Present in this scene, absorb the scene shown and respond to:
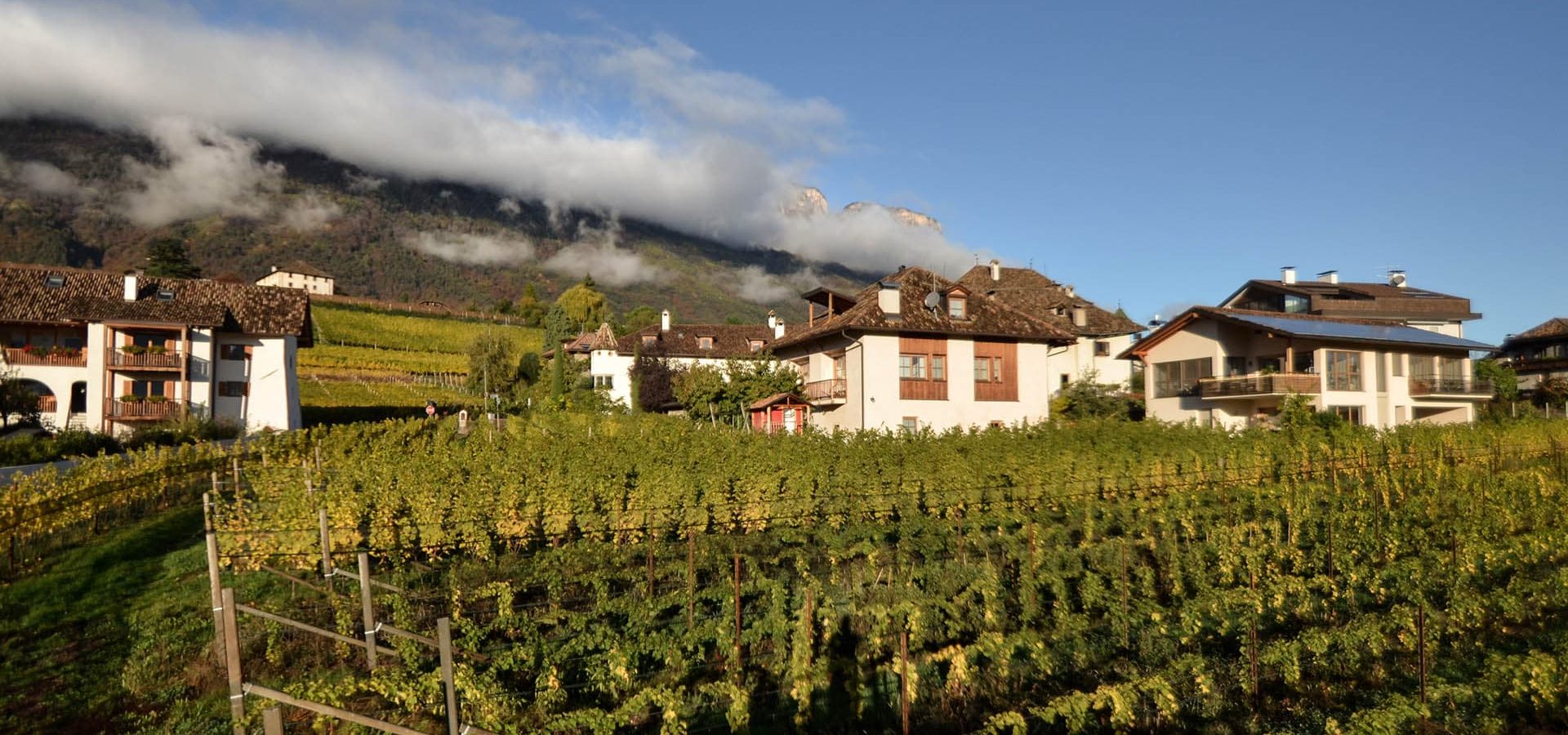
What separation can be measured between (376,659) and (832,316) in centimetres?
2826

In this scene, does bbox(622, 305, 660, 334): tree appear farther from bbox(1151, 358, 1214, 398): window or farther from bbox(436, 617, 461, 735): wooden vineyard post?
bbox(436, 617, 461, 735): wooden vineyard post

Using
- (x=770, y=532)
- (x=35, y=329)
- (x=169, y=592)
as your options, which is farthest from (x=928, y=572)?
(x=35, y=329)

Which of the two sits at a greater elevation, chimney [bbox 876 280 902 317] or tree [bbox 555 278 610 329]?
tree [bbox 555 278 610 329]

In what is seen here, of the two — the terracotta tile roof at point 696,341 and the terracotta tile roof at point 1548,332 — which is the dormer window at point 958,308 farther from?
the terracotta tile roof at point 1548,332

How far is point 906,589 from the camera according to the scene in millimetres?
10492

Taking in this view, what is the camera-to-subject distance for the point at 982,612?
1023 cm

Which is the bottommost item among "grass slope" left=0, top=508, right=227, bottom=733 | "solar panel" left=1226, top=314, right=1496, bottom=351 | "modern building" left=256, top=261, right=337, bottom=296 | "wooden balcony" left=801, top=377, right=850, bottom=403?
"grass slope" left=0, top=508, right=227, bottom=733

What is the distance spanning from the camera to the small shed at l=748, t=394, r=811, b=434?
34062 mm

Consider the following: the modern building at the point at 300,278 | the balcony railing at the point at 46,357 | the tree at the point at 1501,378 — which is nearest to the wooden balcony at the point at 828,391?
the balcony railing at the point at 46,357

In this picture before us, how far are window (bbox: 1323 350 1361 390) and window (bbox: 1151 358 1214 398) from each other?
15.2ft

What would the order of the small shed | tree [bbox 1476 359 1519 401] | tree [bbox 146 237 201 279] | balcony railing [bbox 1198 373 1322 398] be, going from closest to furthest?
balcony railing [bbox 1198 373 1322 398] < the small shed < tree [bbox 1476 359 1519 401] < tree [bbox 146 237 201 279]

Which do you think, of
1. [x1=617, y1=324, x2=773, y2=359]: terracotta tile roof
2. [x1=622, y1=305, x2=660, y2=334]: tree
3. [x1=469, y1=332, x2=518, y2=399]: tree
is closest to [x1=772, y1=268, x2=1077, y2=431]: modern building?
[x1=617, y1=324, x2=773, y2=359]: terracotta tile roof

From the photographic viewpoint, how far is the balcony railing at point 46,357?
34875mm

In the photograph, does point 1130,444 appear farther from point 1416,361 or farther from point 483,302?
Result: point 483,302
